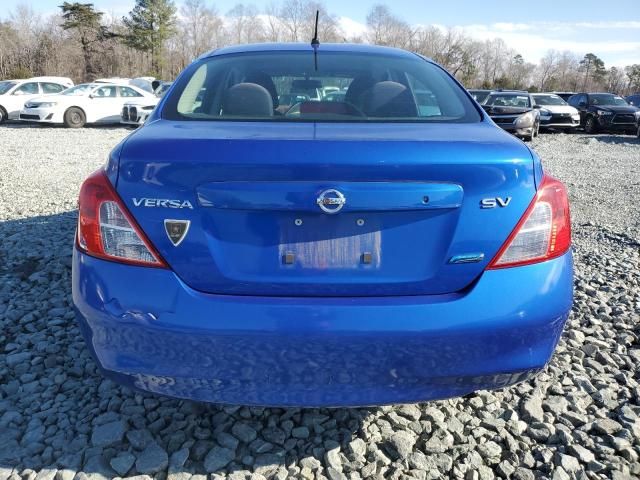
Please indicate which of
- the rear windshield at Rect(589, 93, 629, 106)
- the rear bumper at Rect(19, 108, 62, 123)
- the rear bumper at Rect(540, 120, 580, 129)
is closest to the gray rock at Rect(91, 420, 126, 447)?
the rear bumper at Rect(19, 108, 62, 123)

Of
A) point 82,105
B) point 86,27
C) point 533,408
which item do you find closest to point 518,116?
point 82,105

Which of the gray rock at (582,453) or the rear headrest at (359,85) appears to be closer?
the gray rock at (582,453)

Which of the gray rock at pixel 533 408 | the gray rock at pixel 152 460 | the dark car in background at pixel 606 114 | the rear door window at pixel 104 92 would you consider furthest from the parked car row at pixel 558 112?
the gray rock at pixel 152 460

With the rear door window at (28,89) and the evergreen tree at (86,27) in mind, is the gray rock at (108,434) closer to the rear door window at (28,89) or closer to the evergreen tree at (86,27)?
the rear door window at (28,89)

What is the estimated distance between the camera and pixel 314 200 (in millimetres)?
1624

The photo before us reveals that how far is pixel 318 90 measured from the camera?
300 cm

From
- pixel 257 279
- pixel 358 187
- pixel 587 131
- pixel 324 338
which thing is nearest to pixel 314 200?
pixel 358 187

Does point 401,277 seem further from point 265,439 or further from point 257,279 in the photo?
point 265,439

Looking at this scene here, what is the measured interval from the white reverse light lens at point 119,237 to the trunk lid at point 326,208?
47 mm

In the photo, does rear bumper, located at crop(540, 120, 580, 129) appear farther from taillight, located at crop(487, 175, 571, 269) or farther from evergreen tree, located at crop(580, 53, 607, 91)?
evergreen tree, located at crop(580, 53, 607, 91)

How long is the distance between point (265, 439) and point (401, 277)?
966 mm

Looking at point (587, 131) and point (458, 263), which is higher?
point (458, 263)

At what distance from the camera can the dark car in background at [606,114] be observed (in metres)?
19.0

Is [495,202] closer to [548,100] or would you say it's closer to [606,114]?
[606,114]
